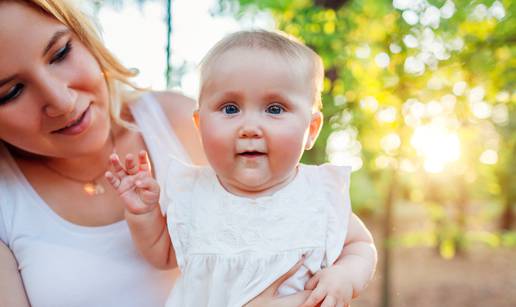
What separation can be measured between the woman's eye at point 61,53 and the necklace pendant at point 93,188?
510mm

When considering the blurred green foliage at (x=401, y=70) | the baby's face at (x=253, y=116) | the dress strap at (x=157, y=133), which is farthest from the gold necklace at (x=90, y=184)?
the blurred green foliage at (x=401, y=70)

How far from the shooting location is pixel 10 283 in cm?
156

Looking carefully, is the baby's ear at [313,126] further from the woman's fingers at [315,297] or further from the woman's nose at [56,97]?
the woman's nose at [56,97]

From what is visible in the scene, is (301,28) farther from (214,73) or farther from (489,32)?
(214,73)

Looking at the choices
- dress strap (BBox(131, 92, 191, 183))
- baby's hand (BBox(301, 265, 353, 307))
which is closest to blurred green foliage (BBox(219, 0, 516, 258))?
dress strap (BBox(131, 92, 191, 183))

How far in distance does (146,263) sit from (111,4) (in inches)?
88.7

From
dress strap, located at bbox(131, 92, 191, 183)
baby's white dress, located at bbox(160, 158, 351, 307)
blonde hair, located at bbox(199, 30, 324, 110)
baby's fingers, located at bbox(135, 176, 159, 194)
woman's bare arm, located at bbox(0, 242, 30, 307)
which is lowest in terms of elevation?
woman's bare arm, located at bbox(0, 242, 30, 307)

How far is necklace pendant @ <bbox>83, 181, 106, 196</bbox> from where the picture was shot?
1.82 meters

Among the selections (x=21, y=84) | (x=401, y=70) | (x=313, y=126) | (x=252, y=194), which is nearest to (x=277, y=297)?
(x=252, y=194)

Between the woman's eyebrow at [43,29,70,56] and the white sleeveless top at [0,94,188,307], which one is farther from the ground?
the woman's eyebrow at [43,29,70,56]

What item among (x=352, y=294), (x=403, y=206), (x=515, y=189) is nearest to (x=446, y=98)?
(x=352, y=294)

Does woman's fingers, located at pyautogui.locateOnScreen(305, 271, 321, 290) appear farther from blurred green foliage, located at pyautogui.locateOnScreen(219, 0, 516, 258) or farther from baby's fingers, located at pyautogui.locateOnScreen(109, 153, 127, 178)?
blurred green foliage, located at pyautogui.locateOnScreen(219, 0, 516, 258)

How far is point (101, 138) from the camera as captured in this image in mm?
1661

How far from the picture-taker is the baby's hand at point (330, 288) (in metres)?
1.29
